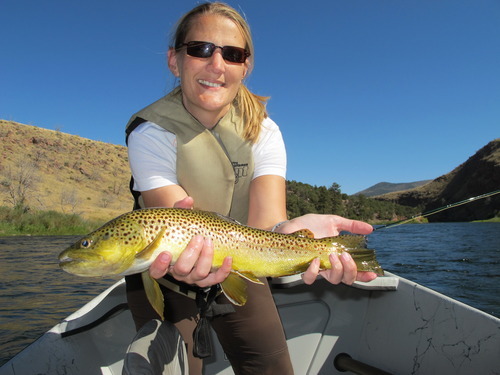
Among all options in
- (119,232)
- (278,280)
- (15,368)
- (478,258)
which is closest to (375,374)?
(278,280)

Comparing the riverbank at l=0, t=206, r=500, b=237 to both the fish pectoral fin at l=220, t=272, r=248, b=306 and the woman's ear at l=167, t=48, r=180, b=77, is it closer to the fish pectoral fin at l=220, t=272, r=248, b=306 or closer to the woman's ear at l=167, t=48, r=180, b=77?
the woman's ear at l=167, t=48, r=180, b=77

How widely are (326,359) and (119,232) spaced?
279cm

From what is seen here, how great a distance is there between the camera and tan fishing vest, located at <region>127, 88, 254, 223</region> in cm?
329

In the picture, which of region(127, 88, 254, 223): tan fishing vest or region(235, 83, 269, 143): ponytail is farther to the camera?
region(235, 83, 269, 143): ponytail

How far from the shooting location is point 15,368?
2902mm

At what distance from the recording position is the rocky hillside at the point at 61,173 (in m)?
54.0

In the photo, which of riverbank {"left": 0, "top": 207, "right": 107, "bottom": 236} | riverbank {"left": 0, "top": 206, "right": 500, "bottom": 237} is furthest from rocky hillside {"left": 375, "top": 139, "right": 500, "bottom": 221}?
riverbank {"left": 0, "top": 207, "right": 107, "bottom": 236}

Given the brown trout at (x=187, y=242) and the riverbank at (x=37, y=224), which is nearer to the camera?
the brown trout at (x=187, y=242)

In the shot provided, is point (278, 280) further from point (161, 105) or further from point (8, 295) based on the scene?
point (8, 295)

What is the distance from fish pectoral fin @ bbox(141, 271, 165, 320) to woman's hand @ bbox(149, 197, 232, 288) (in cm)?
5

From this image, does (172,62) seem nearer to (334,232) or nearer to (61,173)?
(334,232)

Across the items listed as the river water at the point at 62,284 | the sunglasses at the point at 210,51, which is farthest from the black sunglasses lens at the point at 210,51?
the river water at the point at 62,284

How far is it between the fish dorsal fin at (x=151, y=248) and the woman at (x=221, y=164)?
0.47m

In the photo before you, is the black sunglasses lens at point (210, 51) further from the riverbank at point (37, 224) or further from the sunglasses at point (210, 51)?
the riverbank at point (37, 224)
